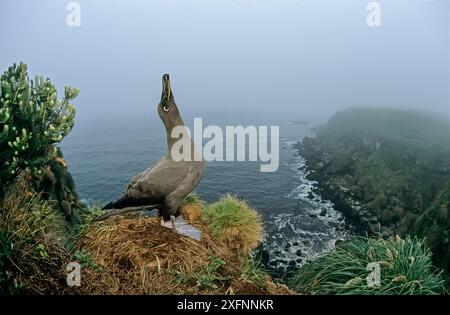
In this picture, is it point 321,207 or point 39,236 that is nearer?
point 39,236

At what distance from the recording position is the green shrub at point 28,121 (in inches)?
106

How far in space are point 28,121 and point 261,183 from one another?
199 cm

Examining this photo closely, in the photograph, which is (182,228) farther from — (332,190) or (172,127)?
(332,190)

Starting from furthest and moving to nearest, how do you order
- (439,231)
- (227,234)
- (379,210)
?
(379,210) < (439,231) < (227,234)

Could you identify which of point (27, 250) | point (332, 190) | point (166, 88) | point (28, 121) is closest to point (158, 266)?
point (27, 250)

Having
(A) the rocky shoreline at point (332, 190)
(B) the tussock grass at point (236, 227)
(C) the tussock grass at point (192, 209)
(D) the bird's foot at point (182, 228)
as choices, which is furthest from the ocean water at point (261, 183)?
(D) the bird's foot at point (182, 228)

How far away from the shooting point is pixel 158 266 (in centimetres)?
288

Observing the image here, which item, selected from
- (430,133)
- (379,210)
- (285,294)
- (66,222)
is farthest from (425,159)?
(66,222)

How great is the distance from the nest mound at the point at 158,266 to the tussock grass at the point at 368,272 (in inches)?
10.7

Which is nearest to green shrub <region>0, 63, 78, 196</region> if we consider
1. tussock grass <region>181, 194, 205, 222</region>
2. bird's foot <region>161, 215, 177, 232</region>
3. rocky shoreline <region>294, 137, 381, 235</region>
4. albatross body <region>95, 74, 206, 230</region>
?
albatross body <region>95, 74, 206, 230</region>

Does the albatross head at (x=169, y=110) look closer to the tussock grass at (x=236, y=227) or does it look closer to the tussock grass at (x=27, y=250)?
the tussock grass at (x=236, y=227)
